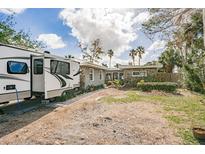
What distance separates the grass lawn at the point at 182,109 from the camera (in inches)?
192

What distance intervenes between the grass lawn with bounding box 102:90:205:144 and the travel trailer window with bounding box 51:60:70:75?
6.14 feet

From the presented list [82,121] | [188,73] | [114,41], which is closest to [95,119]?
[82,121]

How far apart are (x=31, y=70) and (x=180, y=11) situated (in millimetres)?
4339

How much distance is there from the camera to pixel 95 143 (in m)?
4.20

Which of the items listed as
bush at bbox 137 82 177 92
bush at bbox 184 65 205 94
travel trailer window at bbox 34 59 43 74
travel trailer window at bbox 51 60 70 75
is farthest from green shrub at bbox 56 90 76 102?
bush at bbox 184 65 205 94

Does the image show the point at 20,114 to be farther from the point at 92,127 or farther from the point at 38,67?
the point at 92,127

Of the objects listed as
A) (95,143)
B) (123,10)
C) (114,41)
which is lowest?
(95,143)

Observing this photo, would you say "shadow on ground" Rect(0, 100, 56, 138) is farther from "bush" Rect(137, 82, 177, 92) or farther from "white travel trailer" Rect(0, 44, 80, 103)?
"bush" Rect(137, 82, 177, 92)

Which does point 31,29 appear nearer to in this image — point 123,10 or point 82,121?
point 123,10

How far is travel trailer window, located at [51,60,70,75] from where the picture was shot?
8.05m

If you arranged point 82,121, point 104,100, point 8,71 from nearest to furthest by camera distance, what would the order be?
1. point 82,121
2. point 8,71
3. point 104,100

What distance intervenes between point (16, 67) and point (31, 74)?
0.84 metres

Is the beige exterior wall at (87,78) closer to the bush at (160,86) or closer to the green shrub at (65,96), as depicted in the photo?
the green shrub at (65,96)

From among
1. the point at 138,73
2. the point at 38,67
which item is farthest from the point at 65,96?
the point at 138,73
